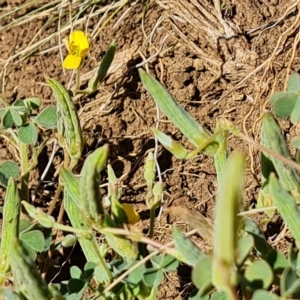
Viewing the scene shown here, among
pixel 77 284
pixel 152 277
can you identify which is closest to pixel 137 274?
pixel 152 277

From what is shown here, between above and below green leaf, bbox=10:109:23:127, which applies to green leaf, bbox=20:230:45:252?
below

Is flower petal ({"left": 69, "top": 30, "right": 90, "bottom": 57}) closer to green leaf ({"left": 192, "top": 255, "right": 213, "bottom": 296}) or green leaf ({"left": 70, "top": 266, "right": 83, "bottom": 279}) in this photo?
green leaf ({"left": 70, "top": 266, "right": 83, "bottom": 279})

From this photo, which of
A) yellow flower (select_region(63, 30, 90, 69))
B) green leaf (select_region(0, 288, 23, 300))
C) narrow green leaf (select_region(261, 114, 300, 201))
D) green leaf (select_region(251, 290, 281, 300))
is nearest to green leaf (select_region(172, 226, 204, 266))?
green leaf (select_region(251, 290, 281, 300))

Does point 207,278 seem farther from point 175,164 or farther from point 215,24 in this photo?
point 215,24

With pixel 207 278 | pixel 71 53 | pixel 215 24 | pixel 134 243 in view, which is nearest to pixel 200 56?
pixel 215 24

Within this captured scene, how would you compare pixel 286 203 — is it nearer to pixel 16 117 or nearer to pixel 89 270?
pixel 89 270

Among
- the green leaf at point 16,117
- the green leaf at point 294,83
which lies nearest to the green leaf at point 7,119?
the green leaf at point 16,117

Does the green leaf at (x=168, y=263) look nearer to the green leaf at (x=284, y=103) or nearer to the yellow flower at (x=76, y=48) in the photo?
the green leaf at (x=284, y=103)
